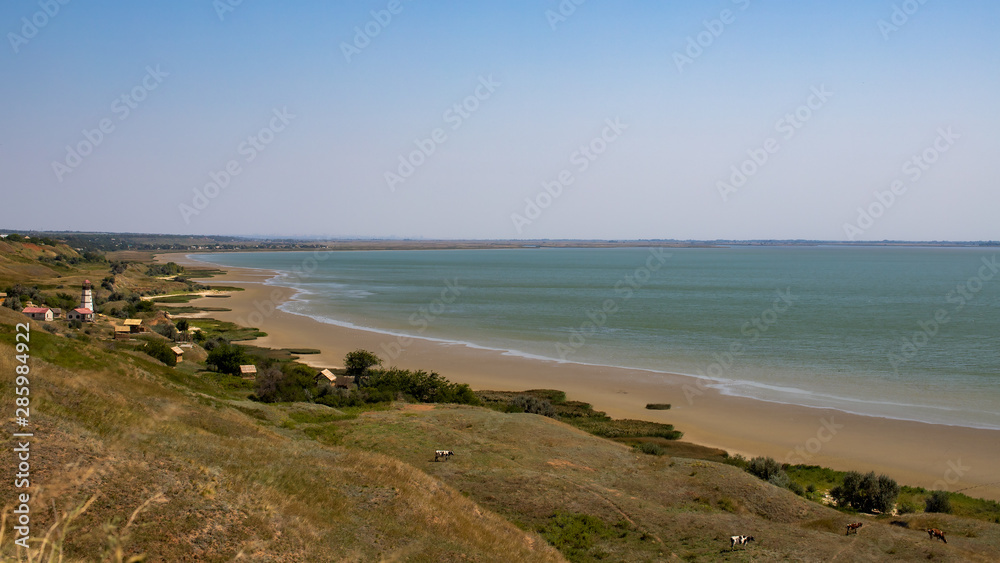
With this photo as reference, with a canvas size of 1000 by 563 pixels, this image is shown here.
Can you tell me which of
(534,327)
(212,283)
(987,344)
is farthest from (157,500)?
(212,283)

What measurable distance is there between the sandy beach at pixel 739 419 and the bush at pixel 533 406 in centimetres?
389

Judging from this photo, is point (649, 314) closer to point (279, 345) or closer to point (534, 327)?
point (534, 327)

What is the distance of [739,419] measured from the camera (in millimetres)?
35312

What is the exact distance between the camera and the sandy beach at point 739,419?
28234mm

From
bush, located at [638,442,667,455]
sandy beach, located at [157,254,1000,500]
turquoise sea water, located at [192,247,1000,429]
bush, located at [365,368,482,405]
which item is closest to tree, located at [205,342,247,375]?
sandy beach, located at [157,254,1000,500]

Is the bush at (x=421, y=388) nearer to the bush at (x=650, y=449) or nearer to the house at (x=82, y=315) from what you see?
the bush at (x=650, y=449)

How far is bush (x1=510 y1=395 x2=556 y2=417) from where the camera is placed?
35188mm

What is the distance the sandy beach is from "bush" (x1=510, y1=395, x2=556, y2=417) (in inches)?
153

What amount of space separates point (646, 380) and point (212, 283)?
10462cm

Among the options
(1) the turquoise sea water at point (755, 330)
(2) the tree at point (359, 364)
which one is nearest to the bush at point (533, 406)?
(2) the tree at point (359, 364)

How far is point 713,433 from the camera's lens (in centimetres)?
3303

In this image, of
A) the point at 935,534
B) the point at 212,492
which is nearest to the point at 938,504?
the point at 935,534

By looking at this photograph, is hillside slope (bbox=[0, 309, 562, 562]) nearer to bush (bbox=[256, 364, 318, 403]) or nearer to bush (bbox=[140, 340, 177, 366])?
bush (bbox=[256, 364, 318, 403])

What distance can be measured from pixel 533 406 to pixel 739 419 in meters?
11.8
